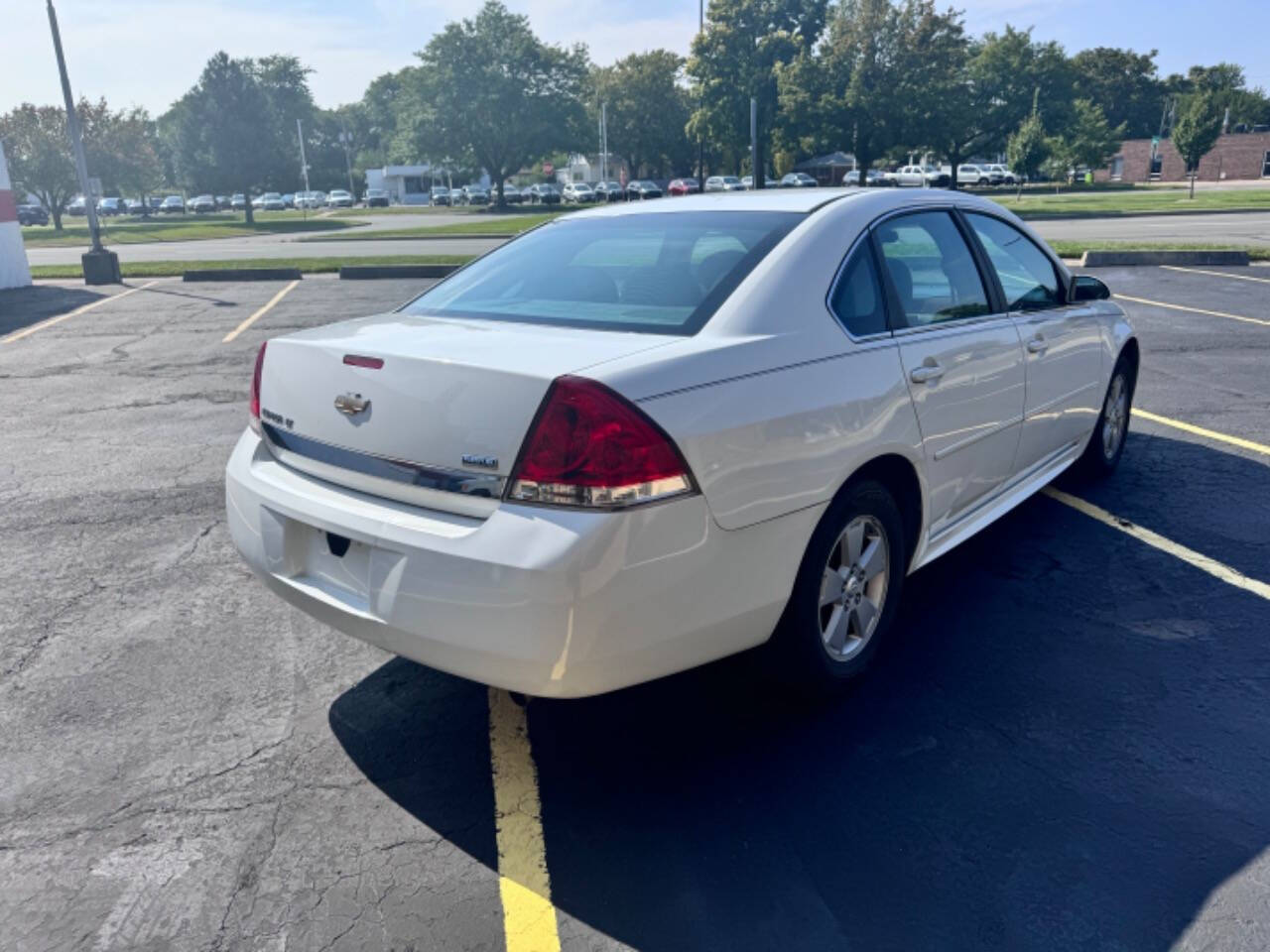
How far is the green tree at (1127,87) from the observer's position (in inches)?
3462

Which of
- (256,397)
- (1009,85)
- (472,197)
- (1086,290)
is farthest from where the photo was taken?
(472,197)

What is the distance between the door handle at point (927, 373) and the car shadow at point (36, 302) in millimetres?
12941

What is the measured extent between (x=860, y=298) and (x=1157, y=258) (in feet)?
54.7

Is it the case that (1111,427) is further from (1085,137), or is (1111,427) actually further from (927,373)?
(1085,137)

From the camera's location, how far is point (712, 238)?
139 inches

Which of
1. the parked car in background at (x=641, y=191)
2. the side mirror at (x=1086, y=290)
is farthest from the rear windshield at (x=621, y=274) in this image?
the parked car in background at (x=641, y=191)

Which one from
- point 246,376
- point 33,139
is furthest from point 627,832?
point 33,139

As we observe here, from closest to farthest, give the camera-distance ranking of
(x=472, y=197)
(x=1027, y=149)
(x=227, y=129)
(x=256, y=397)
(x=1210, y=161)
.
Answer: (x=256, y=397), (x=1027, y=149), (x=227, y=129), (x=1210, y=161), (x=472, y=197)

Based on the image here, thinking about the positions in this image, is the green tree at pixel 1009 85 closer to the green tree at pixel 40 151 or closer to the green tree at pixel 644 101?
the green tree at pixel 644 101

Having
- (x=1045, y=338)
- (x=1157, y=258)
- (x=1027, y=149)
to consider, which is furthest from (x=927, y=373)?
(x=1027, y=149)

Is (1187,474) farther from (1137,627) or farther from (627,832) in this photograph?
(627,832)

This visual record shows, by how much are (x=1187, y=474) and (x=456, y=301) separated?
4.51 metres

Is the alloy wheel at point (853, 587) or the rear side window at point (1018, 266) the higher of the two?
the rear side window at point (1018, 266)

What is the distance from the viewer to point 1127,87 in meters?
89.0
